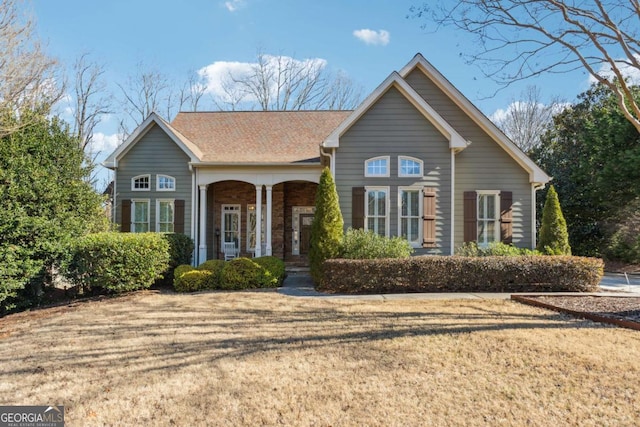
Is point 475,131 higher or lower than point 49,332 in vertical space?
higher

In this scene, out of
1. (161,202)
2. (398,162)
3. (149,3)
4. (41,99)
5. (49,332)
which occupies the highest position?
(149,3)

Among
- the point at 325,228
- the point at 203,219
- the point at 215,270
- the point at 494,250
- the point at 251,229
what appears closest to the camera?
the point at 325,228

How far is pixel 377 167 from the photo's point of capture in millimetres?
11281

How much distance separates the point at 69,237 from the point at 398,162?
29.8ft

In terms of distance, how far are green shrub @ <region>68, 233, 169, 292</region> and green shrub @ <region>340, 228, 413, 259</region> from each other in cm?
504

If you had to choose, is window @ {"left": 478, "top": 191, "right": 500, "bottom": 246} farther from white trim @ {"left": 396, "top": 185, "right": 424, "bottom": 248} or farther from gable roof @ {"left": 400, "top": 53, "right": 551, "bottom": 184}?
white trim @ {"left": 396, "top": 185, "right": 424, "bottom": 248}

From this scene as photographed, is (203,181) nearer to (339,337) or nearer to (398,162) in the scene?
(398,162)

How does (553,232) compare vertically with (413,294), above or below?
above

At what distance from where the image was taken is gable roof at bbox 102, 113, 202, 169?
1288 cm

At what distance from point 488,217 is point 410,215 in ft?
9.30

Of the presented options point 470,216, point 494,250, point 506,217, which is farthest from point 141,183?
point 506,217

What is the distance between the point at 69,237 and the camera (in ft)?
29.7

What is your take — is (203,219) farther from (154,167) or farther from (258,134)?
(258,134)

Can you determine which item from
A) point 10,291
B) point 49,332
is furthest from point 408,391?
point 10,291
